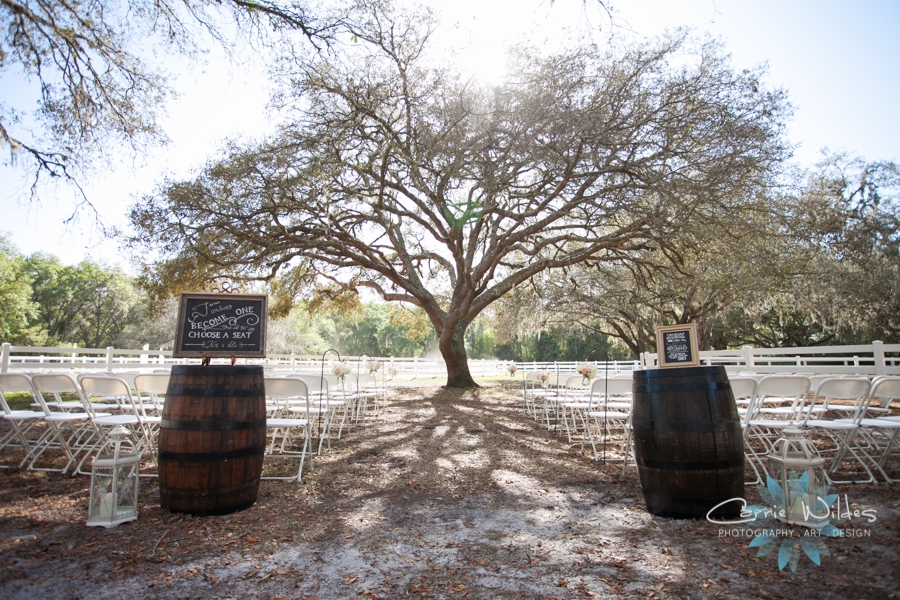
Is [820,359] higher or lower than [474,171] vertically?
lower

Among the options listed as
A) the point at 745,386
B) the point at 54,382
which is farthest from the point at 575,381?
the point at 54,382

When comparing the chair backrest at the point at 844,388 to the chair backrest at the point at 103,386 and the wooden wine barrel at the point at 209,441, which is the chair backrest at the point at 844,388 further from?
the chair backrest at the point at 103,386

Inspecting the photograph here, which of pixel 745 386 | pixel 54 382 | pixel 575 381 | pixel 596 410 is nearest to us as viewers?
pixel 745 386

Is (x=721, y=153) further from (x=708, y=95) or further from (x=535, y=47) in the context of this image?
(x=535, y=47)

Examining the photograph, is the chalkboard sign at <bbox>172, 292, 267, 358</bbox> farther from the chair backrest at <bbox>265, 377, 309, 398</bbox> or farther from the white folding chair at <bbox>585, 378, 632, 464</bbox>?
the white folding chair at <bbox>585, 378, 632, 464</bbox>

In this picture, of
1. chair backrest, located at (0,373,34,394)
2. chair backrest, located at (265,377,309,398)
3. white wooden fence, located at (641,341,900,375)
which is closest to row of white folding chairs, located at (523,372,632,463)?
white wooden fence, located at (641,341,900,375)

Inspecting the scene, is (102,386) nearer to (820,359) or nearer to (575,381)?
(575,381)

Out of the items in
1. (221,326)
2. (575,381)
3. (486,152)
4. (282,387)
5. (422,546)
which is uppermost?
(486,152)

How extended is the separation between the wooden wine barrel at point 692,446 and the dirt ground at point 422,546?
0.14m

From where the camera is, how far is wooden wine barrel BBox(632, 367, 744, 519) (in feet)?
9.64

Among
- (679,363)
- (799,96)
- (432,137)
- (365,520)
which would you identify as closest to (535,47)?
(432,137)

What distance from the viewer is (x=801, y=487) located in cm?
271

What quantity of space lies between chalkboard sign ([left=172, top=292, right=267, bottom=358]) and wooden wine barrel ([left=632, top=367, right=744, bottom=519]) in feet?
9.58

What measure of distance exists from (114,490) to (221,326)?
1311mm
